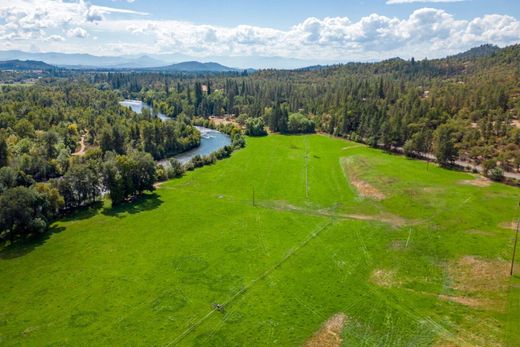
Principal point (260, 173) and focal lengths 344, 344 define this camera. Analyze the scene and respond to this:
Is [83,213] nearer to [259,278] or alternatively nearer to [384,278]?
[259,278]

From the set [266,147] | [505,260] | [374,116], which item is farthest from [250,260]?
[374,116]

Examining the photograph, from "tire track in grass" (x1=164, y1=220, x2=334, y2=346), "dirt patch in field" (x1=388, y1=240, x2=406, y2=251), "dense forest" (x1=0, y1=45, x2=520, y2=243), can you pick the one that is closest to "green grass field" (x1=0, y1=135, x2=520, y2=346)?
"tire track in grass" (x1=164, y1=220, x2=334, y2=346)

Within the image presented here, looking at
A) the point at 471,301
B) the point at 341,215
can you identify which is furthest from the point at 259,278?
the point at 341,215

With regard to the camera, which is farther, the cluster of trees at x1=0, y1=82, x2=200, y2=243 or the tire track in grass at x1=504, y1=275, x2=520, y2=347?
the cluster of trees at x1=0, y1=82, x2=200, y2=243

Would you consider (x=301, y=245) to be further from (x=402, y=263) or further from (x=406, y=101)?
(x=406, y=101)

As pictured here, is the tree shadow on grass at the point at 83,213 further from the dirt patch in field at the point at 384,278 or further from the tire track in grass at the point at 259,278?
the dirt patch in field at the point at 384,278

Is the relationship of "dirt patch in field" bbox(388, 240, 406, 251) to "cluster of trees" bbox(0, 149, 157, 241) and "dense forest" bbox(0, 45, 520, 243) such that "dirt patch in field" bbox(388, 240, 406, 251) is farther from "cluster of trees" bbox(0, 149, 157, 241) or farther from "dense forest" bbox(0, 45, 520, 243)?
"cluster of trees" bbox(0, 149, 157, 241)
